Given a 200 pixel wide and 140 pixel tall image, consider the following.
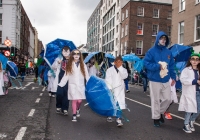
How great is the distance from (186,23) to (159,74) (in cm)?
1909

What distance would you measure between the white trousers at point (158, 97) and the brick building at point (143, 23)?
34.4 m

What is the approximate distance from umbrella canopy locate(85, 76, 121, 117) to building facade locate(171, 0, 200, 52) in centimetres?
1669

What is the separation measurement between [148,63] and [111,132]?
5.88 ft

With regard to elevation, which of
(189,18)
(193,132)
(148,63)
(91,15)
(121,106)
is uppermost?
(91,15)

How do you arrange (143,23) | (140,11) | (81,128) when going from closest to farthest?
(81,128) < (143,23) < (140,11)

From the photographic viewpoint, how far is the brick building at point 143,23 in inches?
1650

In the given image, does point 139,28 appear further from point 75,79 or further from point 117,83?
point 117,83

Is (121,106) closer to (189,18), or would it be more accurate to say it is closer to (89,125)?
(89,125)

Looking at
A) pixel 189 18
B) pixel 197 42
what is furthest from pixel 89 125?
pixel 189 18

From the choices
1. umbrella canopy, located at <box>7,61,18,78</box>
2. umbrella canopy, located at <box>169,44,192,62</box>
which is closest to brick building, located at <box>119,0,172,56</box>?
umbrella canopy, located at <box>7,61,18,78</box>

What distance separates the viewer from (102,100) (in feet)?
21.0

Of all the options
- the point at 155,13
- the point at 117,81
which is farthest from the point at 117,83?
the point at 155,13

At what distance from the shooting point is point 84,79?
724 cm

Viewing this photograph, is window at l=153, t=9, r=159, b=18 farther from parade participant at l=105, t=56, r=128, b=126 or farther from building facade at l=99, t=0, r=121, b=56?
parade participant at l=105, t=56, r=128, b=126
